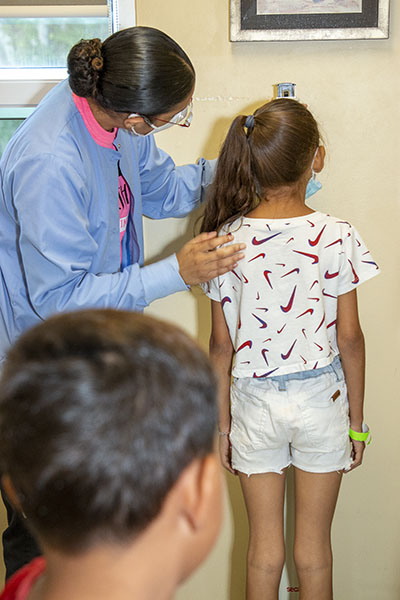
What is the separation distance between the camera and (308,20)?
1571 mm

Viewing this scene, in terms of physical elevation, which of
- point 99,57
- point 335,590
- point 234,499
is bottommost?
point 335,590

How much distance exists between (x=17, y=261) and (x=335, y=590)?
4.15 feet

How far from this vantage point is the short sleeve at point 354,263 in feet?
4.58

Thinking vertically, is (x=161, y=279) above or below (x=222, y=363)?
above

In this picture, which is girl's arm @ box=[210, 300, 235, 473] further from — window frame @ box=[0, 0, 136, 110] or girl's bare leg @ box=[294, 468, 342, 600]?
window frame @ box=[0, 0, 136, 110]

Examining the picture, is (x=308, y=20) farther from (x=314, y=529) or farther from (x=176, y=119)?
(x=314, y=529)

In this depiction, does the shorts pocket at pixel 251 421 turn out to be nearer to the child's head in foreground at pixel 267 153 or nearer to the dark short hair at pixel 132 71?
the child's head in foreground at pixel 267 153

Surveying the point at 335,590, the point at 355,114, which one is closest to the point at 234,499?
the point at 335,590

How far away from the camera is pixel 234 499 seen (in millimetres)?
1856

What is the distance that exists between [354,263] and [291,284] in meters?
0.14

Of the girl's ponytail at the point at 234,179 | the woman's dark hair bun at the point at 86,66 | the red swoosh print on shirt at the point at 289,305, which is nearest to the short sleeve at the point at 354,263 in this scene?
the red swoosh print on shirt at the point at 289,305

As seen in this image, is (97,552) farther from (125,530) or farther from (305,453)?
(305,453)

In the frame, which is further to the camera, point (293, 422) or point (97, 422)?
point (293, 422)

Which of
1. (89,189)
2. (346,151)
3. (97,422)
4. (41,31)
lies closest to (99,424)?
(97,422)
